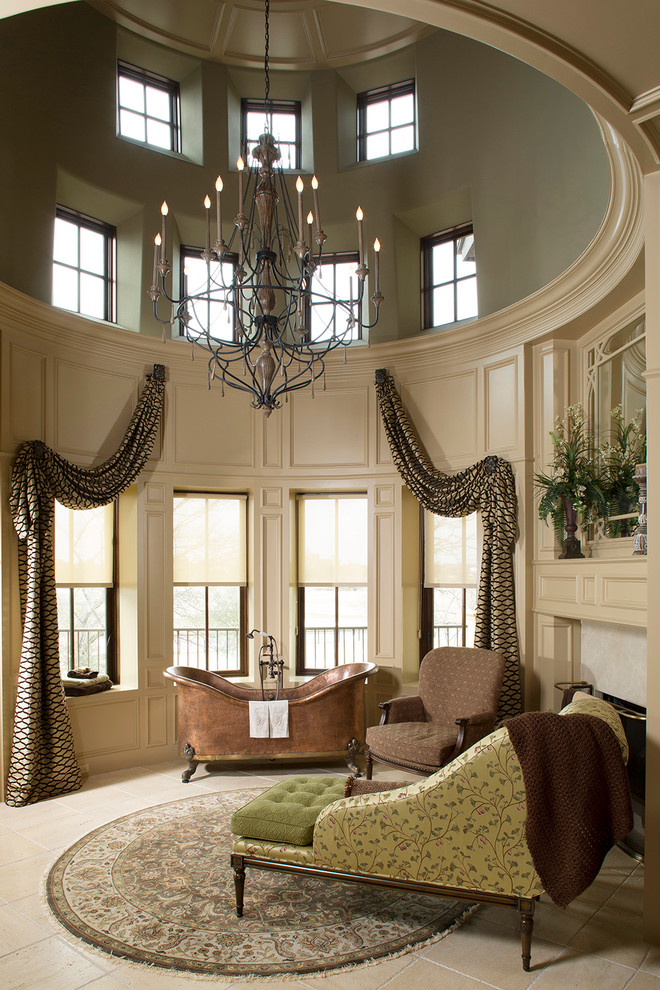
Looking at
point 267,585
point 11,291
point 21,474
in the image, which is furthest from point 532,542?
point 11,291

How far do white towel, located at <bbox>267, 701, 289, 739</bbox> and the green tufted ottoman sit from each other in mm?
1603

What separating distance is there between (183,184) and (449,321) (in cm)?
251

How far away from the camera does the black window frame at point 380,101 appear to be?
238 inches

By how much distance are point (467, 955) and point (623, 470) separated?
264 cm

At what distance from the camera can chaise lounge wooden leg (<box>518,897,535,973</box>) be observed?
109 inches

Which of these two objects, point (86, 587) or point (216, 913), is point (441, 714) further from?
point (86, 587)

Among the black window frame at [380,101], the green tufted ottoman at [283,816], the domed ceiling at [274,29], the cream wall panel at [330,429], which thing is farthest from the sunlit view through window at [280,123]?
the green tufted ottoman at [283,816]

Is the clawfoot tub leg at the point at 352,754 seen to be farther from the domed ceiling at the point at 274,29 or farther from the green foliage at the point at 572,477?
the domed ceiling at the point at 274,29

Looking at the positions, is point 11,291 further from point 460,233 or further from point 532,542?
point 532,542

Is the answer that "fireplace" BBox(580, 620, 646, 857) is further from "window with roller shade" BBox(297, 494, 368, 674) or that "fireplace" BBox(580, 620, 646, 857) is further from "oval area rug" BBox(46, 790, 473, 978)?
"window with roller shade" BBox(297, 494, 368, 674)

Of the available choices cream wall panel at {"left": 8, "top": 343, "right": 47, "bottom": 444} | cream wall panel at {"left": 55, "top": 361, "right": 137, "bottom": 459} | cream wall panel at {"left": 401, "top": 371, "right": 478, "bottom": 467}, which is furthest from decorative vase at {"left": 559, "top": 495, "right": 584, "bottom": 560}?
cream wall panel at {"left": 8, "top": 343, "right": 47, "bottom": 444}

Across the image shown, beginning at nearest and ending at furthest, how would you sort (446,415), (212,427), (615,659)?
(615,659) < (446,415) < (212,427)

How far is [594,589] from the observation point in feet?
13.5

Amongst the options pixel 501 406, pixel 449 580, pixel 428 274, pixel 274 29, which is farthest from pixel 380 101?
pixel 449 580
